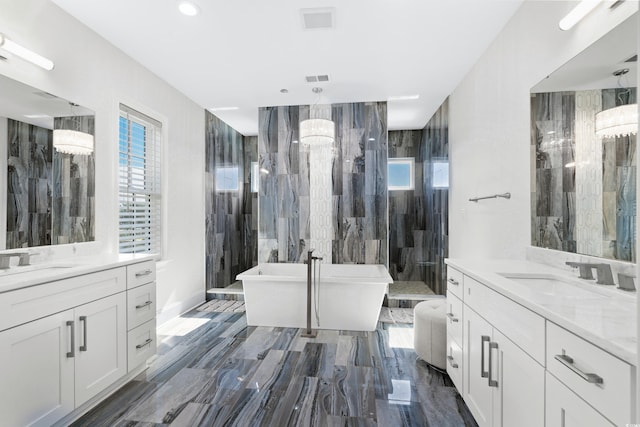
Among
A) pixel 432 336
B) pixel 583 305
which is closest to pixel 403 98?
pixel 432 336

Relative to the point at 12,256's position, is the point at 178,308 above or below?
below

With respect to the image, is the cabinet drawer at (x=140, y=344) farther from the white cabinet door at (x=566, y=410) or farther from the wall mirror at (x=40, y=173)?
the white cabinet door at (x=566, y=410)

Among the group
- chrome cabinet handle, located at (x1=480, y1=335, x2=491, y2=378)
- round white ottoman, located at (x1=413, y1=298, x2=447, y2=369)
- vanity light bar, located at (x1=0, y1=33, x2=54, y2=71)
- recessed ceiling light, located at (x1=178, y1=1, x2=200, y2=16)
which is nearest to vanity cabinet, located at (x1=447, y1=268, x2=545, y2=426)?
chrome cabinet handle, located at (x1=480, y1=335, x2=491, y2=378)

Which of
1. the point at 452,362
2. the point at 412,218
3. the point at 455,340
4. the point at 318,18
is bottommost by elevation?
the point at 452,362

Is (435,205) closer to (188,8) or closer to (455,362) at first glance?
(455,362)

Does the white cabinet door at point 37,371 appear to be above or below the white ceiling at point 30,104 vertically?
below

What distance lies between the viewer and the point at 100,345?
1.90m

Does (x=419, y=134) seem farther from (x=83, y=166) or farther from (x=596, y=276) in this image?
(x=83, y=166)

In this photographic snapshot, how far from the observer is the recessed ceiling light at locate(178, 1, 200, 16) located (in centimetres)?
223

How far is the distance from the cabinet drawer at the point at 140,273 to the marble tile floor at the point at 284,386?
0.71 meters

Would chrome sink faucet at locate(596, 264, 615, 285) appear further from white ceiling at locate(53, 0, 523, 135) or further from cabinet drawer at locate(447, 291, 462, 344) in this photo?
white ceiling at locate(53, 0, 523, 135)

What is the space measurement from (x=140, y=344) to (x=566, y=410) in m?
2.47

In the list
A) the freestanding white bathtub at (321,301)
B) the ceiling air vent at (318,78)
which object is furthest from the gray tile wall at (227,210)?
the ceiling air vent at (318,78)

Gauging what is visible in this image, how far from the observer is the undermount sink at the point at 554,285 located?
1372 mm
